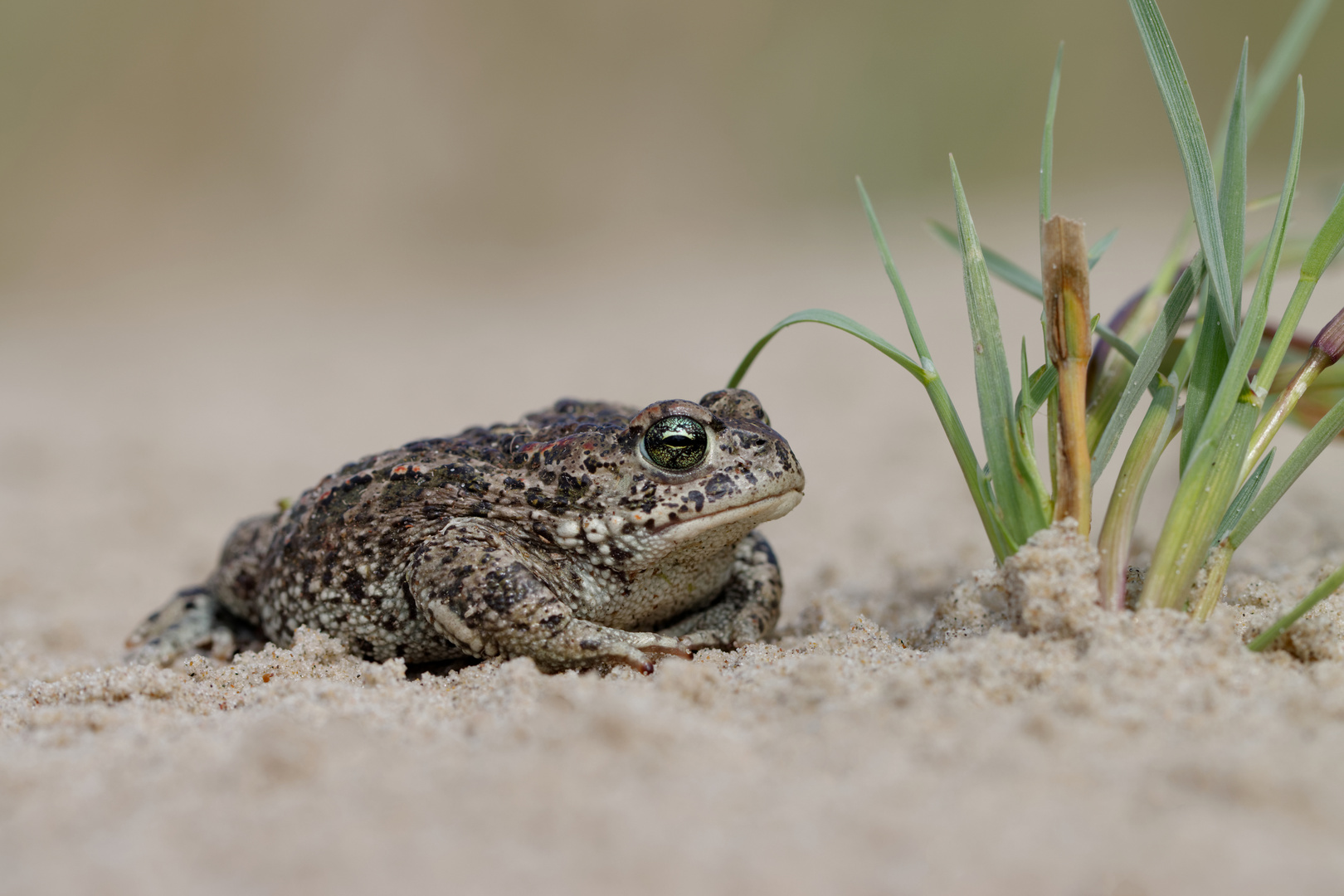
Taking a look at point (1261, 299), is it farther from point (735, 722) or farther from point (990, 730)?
point (735, 722)

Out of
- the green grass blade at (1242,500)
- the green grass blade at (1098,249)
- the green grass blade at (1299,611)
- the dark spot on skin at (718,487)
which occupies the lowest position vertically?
the green grass blade at (1299,611)

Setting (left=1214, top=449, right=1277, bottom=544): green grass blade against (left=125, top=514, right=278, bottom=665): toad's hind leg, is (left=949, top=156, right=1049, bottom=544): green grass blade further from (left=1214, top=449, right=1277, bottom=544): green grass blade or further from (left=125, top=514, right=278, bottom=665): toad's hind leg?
(left=125, top=514, right=278, bottom=665): toad's hind leg

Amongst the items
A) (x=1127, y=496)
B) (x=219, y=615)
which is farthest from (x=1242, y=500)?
(x=219, y=615)

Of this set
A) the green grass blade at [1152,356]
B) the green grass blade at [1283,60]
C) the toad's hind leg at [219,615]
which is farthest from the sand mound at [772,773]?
the green grass blade at [1283,60]

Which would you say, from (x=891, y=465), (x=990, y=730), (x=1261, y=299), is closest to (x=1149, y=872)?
(x=990, y=730)

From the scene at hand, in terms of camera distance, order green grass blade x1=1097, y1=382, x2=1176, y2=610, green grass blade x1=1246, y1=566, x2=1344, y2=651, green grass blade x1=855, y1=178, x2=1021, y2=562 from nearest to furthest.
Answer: green grass blade x1=1246, y1=566, x2=1344, y2=651
green grass blade x1=1097, y1=382, x2=1176, y2=610
green grass blade x1=855, y1=178, x2=1021, y2=562

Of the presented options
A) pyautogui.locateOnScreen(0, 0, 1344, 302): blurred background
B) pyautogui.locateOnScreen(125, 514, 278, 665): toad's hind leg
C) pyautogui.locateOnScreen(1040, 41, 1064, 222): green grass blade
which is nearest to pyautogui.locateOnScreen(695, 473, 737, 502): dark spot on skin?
pyautogui.locateOnScreen(1040, 41, 1064, 222): green grass blade

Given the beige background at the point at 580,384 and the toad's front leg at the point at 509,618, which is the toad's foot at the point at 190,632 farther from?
the toad's front leg at the point at 509,618
